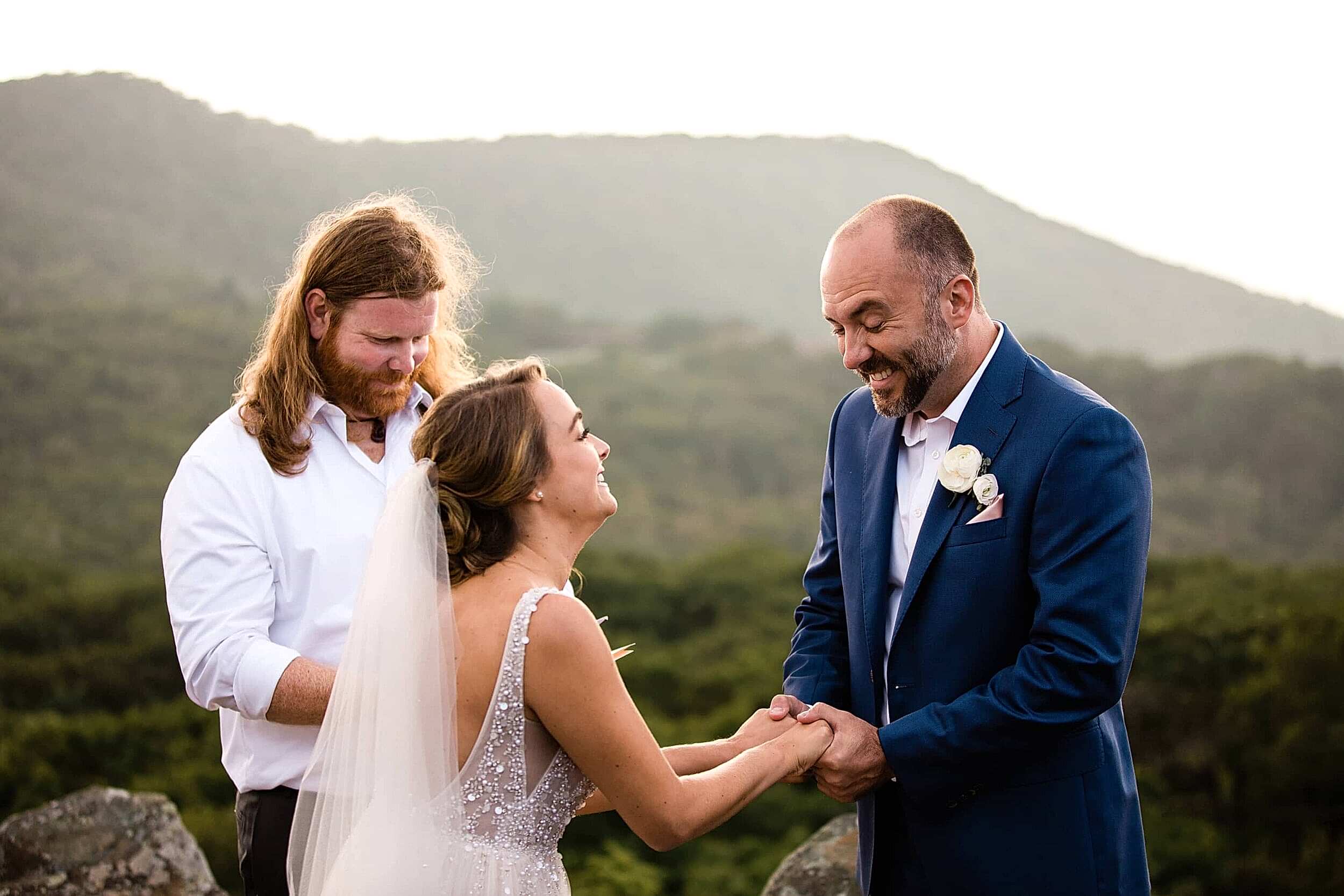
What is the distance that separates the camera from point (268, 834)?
3113 millimetres

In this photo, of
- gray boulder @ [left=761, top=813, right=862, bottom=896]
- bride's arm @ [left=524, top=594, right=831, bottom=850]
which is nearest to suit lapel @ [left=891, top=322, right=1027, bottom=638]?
bride's arm @ [left=524, top=594, right=831, bottom=850]

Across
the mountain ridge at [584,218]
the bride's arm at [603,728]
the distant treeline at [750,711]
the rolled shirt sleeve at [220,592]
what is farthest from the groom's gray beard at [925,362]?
the mountain ridge at [584,218]

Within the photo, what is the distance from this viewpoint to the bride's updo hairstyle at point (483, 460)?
287cm

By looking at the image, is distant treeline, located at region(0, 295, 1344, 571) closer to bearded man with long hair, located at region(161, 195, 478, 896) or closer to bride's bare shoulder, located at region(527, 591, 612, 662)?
bearded man with long hair, located at region(161, 195, 478, 896)

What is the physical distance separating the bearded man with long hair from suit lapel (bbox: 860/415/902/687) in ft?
4.46

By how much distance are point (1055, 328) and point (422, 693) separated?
44469 millimetres

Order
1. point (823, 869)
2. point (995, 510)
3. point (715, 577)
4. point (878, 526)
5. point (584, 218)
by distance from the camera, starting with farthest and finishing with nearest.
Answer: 1. point (584, 218)
2. point (715, 577)
3. point (823, 869)
4. point (878, 526)
5. point (995, 510)

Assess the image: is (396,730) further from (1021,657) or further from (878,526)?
(1021,657)

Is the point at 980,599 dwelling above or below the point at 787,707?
above

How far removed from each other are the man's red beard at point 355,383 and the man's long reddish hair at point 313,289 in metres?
0.03

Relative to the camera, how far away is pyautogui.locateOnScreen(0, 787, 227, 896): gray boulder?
186 inches

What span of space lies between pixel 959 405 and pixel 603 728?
1.34 metres

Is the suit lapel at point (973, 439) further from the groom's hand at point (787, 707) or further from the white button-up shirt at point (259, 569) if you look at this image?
the white button-up shirt at point (259, 569)

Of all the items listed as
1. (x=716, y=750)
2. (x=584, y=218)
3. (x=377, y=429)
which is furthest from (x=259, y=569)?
(x=584, y=218)
